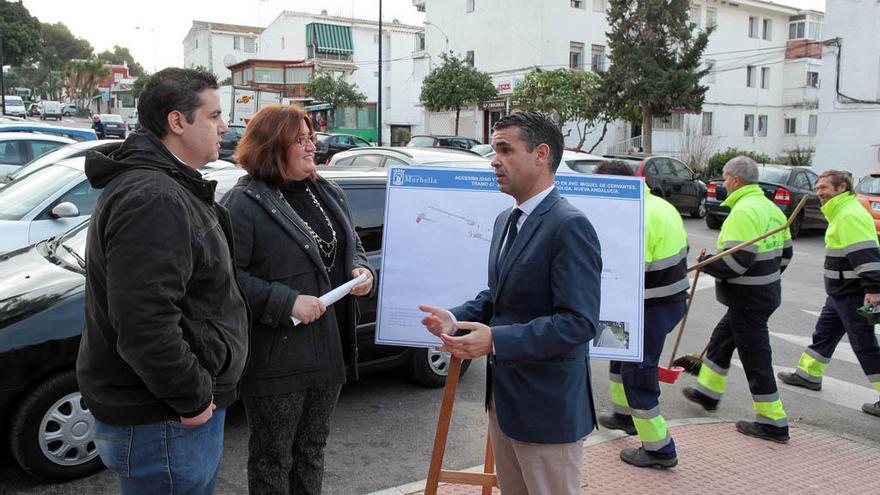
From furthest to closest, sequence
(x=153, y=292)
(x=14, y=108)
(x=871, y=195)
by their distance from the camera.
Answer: (x=14, y=108) < (x=871, y=195) < (x=153, y=292)

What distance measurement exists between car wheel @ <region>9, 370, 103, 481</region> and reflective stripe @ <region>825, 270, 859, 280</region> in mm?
5449

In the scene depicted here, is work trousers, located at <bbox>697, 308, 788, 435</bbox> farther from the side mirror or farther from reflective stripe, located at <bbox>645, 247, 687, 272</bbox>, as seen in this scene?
the side mirror

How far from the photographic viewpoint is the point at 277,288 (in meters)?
2.69

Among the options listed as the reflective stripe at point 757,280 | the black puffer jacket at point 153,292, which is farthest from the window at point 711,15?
the black puffer jacket at point 153,292

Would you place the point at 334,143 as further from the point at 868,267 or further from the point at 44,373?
the point at 44,373

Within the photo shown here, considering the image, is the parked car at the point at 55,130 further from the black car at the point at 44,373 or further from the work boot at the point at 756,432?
the work boot at the point at 756,432

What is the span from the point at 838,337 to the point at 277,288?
16.8 ft

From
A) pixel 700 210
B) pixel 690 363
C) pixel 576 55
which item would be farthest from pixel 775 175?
pixel 576 55

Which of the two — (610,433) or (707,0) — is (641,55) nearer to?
(707,0)

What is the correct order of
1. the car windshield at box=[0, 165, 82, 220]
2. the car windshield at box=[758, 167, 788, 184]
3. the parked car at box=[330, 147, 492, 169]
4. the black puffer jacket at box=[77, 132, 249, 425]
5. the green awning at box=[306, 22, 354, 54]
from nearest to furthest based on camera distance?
1. the black puffer jacket at box=[77, 132, 249, 425]
2. the car windshield at box=[0, 165, 82, 220]
3. the parked car at box=[330, 147, 492, 169]
4. the car windshield at box=[758, 167, 788, 184]
5. the green awning at box=[306, 22, 354, 54]

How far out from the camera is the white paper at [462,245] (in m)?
3.47

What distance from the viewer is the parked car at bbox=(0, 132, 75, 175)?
10.8 meters

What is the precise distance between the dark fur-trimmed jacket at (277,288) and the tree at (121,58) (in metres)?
123

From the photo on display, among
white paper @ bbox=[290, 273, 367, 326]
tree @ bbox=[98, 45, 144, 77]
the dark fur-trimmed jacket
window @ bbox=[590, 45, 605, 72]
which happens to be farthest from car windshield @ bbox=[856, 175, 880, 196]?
tree @ bbox=[98, 45, 144, 77]
